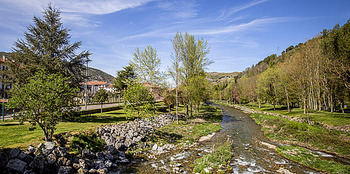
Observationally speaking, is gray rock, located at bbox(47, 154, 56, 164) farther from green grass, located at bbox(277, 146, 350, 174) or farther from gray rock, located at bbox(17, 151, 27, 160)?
green grass, located at bbox(277, 146, 350, 174)

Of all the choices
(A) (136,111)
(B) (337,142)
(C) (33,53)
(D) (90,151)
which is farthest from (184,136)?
(C) (33,53)

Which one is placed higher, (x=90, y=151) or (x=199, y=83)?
(x=199, y=83)

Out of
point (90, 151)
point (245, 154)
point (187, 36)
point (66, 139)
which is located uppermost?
point (187, 36)

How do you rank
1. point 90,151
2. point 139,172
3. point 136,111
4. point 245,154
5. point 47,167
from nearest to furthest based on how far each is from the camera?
1. point 47,167
2. point 139,172
3. point 90,151
4. point 245,154
5. point 136,111

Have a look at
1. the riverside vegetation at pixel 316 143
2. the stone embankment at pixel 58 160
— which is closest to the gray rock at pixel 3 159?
the stone embankment at pixel 58 160

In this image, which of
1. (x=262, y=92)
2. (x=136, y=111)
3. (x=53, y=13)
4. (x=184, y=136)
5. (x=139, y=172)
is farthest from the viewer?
(x=262, y=92)

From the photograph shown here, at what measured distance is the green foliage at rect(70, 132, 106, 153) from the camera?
10.9m

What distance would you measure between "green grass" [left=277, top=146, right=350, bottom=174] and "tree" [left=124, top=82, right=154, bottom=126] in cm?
1345

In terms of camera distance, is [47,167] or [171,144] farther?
[171,144]

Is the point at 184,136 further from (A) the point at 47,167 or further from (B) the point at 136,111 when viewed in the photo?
(A) the point at 47,167

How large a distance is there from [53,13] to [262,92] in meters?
50.0

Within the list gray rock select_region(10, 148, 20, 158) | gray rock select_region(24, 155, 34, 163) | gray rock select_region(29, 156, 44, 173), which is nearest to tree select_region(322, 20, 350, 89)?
gray rock select_region(29, 156, 44, 173)

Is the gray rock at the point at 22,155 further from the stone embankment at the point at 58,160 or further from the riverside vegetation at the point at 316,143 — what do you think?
the riverside vegetation at the point at 316,143

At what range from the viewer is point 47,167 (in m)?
8.12
